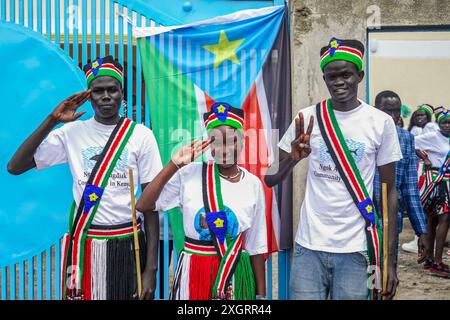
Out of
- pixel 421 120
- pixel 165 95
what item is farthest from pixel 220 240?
pixel 421 120

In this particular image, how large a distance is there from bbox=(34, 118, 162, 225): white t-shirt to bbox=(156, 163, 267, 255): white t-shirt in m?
0.30

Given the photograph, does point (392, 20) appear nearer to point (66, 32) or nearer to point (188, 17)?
point (188, 17)

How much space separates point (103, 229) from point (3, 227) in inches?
47.7

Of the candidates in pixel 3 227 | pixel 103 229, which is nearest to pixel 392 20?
pixel 103 229

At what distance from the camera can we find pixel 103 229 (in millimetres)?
4059

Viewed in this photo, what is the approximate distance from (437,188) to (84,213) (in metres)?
5.24

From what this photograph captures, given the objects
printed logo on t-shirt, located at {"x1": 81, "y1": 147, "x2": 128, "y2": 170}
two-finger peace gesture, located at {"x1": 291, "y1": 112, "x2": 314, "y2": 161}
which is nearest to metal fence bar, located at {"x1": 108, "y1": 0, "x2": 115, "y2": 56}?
printed logo on t-shirt, located at {"x1": 81, "y1": 147, "x2": 128, "y2": 170}

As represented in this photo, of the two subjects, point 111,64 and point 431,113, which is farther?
point 431,113

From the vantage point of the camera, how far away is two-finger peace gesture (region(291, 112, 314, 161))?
402 cm

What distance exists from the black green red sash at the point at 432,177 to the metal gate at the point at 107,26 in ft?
12.1

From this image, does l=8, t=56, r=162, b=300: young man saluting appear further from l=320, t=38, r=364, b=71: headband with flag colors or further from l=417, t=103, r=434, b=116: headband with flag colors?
l=417, t=103, r=434, b=116: headband with flag colors

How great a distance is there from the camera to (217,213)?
3.80 metres

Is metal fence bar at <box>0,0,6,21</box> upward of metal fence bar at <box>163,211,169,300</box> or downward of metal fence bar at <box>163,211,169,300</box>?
upward

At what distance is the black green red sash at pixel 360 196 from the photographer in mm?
3947
